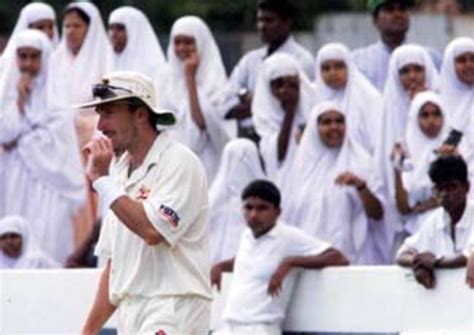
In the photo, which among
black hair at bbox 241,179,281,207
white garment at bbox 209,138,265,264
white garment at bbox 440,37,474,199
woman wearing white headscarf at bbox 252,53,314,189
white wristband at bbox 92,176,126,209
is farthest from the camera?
woman wearing white headscarf at bbox 252,53,314,189

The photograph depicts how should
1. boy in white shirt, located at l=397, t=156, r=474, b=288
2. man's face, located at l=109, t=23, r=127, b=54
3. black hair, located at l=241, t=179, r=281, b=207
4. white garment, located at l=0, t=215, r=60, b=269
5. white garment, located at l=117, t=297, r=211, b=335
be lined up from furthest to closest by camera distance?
man's face, located at l=109, t=23, r=127, b=54 → white garment, located at l=0, t=215, r=60, b=269 → black hair, located at l=241, t=179, r=281, b=207 → boy in white shirt, located at l=397, t=156, r=474, b=288 → white garment, located at l=117, t=297, r=211, b=335

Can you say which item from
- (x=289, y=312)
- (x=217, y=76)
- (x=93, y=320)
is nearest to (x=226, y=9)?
(x=217, y=76)

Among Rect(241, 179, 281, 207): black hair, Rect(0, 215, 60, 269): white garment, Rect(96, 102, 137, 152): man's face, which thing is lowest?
Rect(0, 215, 60, 269): white garment

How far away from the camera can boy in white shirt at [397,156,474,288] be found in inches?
620

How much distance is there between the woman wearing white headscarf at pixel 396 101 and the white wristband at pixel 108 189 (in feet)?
15.4

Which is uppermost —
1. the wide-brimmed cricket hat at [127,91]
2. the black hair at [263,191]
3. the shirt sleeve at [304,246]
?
the wide-brimmed cricket hat at [127,91]

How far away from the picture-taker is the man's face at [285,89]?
1816 cm

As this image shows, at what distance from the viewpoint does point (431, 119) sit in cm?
1733

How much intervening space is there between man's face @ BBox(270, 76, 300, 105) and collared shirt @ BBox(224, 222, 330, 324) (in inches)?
69.9

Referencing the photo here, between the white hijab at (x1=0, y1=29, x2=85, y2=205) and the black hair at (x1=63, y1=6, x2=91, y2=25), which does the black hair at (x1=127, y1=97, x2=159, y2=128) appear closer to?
the white hijab at (x1=0, y1=29, x2=85, y2=205)

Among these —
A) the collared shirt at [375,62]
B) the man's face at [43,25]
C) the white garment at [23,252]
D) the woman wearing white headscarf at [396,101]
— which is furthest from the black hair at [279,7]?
the white garment at [23,252]

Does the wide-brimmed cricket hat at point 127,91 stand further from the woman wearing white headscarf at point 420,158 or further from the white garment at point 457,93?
the white garment at point 457,93

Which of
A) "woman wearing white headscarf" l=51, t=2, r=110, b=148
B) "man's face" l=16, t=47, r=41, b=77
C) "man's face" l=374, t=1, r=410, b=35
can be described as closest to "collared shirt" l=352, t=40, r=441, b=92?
"man's face" l=374, t=1, r=410, b=35

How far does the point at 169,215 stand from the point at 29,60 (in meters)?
5.93
